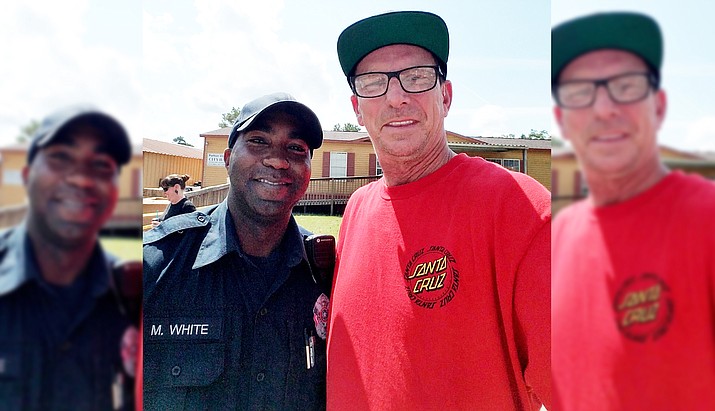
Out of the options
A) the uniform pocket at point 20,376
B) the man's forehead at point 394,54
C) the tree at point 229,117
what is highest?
the man's forehead at point 394,54

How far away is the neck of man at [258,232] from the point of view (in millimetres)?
1438

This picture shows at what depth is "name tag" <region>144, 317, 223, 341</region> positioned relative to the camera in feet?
4.50

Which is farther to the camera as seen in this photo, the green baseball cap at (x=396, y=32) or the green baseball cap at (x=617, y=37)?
the green baseball cap at (x=396, y=32)

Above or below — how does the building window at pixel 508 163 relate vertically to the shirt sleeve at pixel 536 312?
above

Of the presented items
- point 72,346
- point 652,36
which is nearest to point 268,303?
point 72,346

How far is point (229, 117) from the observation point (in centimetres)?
140

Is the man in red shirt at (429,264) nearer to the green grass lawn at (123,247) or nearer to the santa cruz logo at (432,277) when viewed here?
the santa cruz logo at (432,277)

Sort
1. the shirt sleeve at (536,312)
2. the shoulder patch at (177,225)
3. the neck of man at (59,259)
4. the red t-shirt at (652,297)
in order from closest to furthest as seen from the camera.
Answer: the neck of man at (59,259)
the red t-shirt at (652,297)
the shirt sleeve at (536,312)
the shoulder patch at (177,225)

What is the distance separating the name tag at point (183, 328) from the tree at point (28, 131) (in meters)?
0.85

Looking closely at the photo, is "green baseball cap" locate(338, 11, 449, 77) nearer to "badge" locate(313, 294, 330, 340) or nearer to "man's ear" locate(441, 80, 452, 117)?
"man's ear" locate(441, 80, 452, 117)

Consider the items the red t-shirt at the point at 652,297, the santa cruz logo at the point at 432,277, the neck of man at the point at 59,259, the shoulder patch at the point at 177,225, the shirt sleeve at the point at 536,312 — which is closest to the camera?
the neck of man at the point at 59,259

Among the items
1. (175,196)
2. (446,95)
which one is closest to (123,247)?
(175,196)

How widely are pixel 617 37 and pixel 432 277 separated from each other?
0.72 metres

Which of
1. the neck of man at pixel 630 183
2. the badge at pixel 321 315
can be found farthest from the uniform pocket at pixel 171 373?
the neck of man at pixel 630 183
